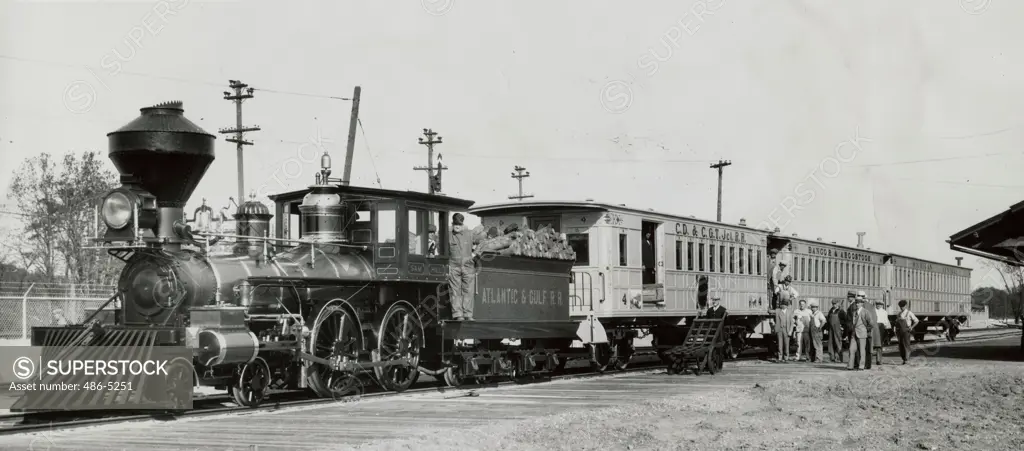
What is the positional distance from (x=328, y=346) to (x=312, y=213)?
1.92 metres

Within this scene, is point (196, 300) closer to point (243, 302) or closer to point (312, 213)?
point (243, 302)

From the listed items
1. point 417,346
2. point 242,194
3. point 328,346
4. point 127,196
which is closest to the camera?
point 127,196

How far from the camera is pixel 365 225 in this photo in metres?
15.8

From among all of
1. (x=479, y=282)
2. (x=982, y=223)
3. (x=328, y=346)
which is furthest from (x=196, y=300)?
(x=982, y=223)

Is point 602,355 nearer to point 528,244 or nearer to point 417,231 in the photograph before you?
point 528,244

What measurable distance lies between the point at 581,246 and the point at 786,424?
28.3ft

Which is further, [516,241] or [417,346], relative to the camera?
[516,241]

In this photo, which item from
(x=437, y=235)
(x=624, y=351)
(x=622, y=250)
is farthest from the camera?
(x=624, y=351)

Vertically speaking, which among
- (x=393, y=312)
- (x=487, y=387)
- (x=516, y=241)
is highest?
(x=516, y=241)

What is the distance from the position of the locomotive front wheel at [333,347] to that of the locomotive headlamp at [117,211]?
283 centimetres

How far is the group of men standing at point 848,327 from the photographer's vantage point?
20.8 metres

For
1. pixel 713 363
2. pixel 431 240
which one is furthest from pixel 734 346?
pixel 431 240

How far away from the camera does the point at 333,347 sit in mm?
14648

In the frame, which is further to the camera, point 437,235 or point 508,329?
point 508,329
